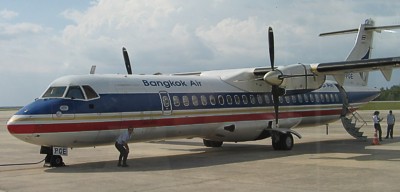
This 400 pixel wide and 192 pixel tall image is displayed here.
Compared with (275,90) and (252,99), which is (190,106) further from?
(275,90)

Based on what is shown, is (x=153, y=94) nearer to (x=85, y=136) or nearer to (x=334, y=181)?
(x=85, y=136)

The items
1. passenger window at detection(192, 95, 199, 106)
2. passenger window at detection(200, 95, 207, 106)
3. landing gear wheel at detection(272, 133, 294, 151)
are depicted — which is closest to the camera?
passenger window at detection(192, 95, 199, 106)

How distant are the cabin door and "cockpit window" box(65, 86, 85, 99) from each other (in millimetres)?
2824

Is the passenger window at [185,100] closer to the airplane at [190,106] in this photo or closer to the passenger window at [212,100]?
the airplane at [190,106]

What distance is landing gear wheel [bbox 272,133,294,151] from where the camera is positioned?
18.8 meters

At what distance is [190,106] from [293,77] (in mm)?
4255

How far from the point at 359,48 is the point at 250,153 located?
32.1 ft

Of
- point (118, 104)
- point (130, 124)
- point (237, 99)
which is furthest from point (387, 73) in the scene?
point (118, 104)

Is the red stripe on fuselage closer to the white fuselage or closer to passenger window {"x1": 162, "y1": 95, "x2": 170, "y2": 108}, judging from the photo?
the white fuselage

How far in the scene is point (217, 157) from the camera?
16688mm

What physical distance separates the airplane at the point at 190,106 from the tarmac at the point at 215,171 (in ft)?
2.73

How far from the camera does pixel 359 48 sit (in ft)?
80.0

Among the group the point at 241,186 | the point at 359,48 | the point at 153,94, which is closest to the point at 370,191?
the point at 241,186

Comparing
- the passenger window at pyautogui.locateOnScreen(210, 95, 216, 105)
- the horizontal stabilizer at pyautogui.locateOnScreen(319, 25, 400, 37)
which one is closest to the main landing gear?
the passenger window at pyautogui.locateOnScreen(210, 95, 216, 105)
